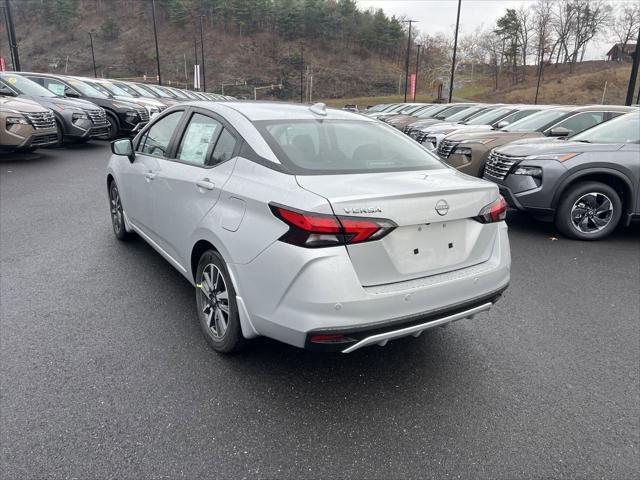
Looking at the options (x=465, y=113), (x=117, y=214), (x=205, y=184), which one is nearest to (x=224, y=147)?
(x=205, y=184)

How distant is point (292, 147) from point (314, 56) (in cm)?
9587

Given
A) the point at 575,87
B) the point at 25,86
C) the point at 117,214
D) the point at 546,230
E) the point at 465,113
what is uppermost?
the point at 25,86

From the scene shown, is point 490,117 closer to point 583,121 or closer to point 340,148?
point 583,121

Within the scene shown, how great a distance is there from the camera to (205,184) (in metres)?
3.05

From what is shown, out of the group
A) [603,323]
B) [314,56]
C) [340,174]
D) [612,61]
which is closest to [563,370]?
[603,323]

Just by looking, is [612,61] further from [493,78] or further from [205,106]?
[205,106]

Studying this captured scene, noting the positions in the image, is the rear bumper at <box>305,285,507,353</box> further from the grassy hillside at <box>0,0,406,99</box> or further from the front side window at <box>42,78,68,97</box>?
the grassy hillside at <box>0,0,406,99</box>

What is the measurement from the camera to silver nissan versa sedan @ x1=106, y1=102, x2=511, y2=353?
7.58 feet

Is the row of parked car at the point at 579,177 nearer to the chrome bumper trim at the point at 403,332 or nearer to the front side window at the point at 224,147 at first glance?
the front side window at the point at 224,147

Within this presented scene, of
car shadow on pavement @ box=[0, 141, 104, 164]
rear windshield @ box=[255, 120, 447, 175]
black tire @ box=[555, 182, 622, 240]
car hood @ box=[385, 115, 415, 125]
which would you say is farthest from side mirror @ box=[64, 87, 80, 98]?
black tire @ box=[555, 182, 622, 240]

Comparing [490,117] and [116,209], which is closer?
[116,209]

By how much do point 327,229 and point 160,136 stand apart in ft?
8.41

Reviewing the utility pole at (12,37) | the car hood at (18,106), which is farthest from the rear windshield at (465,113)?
the utility pole at (12,37)

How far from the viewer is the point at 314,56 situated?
92.1 meters
